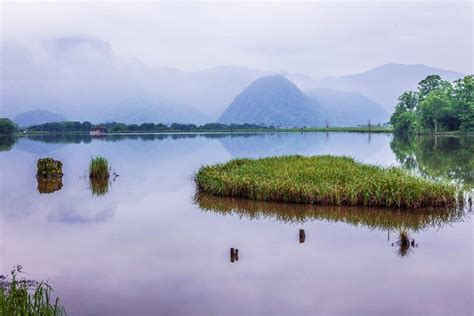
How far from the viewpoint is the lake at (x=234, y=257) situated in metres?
10.8

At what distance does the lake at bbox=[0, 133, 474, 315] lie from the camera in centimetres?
1076

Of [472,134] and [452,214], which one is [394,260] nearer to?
[452,214]

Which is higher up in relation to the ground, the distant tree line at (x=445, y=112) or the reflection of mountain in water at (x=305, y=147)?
the distant tree line at (x=445, y=112)

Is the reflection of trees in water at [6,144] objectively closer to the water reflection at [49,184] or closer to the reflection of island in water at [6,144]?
the reflection of island in water at [6,144]

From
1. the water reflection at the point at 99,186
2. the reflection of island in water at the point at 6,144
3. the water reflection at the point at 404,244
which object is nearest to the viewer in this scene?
the water reflection at the point at 404,244

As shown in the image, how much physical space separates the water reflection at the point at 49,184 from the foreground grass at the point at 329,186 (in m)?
8.88

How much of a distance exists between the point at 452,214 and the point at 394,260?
7.06 m

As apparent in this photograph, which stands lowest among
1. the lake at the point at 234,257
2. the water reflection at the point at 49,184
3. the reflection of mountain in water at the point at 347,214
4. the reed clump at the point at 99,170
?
the lake at the point at 234,257

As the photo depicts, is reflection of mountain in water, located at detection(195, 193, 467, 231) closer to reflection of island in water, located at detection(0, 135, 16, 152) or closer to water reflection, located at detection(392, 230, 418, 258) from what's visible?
water reflection, located at detection(392, 230, 418, 258)

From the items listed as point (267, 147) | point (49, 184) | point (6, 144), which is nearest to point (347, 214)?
point (49, 184)

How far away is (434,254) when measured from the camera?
14.1 metres

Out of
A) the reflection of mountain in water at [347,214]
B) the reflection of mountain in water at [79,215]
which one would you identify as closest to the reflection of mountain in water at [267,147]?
the reflection of mountain in water at [347,214]

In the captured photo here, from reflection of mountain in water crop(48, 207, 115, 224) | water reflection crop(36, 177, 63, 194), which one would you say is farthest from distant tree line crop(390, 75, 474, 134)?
reflection of mountain in water crop(48, 207, 115, 224)

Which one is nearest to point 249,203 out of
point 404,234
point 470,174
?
point 404,234
